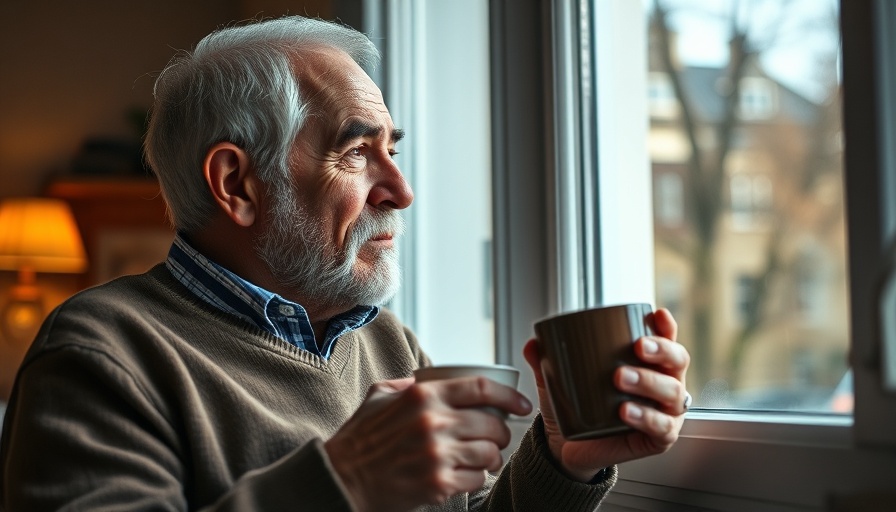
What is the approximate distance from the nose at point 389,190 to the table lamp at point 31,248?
2.68 metres

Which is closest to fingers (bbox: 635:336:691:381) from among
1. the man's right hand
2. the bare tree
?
the man's right hand

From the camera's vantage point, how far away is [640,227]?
1341mm

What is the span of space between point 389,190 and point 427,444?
56 cm

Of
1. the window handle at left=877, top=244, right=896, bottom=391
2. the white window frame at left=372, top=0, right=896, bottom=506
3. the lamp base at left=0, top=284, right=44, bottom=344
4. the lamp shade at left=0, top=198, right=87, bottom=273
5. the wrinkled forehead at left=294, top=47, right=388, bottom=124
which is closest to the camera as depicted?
the window handle at left=877, top=244, right=896, bottom=391

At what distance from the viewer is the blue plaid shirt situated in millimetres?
1167

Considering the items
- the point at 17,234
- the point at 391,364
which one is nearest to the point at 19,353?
the point at 17,234

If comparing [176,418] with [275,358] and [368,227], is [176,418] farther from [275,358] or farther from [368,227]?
[368,227]

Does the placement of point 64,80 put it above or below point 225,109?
above

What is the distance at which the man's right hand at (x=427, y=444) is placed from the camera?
807 millimetres

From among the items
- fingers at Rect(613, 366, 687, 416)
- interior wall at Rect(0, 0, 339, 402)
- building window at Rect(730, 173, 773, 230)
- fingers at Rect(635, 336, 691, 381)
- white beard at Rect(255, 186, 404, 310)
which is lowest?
fingers at Rect(613, 366, 687, 416)

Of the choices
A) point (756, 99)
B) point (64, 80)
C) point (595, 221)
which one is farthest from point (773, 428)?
point (64, 80)

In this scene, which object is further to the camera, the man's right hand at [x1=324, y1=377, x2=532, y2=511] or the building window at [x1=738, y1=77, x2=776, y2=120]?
the building window at [x1=738, y1=77, x2=776, y2=120]

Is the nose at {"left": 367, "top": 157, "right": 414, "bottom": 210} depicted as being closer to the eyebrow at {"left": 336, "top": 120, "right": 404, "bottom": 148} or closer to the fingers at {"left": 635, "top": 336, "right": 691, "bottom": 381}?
the eyebrow at {"left": 336, "top": 120, "right": 404, "bottom": 148}

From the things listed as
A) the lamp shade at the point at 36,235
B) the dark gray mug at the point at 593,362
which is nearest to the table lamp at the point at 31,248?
the lamp shade at the point at 36,235
